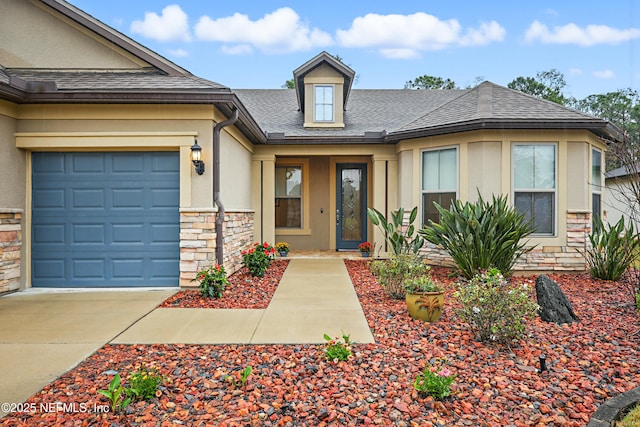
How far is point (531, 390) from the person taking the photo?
9.48 feet

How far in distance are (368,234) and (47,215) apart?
23.7ft

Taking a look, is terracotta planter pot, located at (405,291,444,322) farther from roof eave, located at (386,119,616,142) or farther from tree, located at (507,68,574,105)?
tree, located at (507,68,574,105)

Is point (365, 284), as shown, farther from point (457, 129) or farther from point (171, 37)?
point (171, 37)

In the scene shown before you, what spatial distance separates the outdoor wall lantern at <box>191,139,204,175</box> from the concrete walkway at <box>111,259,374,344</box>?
2.17 meters

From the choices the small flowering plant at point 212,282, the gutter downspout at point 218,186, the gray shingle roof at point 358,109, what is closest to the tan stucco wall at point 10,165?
the gutter downspout at point 218,186

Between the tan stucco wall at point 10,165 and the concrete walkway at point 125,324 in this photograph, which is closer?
the concrete walkway at point 125,324

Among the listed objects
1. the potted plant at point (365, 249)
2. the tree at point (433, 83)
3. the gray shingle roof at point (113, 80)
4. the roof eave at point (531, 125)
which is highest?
the tree at point (433, 83)

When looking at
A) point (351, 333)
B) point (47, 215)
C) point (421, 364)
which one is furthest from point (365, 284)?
point (47, 215)

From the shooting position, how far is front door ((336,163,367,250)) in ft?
35.2

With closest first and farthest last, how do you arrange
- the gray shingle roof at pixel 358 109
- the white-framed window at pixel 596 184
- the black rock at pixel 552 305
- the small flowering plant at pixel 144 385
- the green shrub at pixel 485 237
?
the small flowering plant at pixel 144 385 → the black rock at pixel 552 305 → the green shrub at pixel 485 237 → the white-framed window at pixel 596 184 → the gray shingle roof at pixel 358 109

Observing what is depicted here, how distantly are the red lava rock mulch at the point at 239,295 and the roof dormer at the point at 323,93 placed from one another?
16.2 feet

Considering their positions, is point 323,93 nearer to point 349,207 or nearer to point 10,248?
point 349,207

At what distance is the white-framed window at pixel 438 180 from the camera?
7.92 metres

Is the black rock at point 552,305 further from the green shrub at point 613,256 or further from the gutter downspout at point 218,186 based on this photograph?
the gutter downspout at point 218,186
